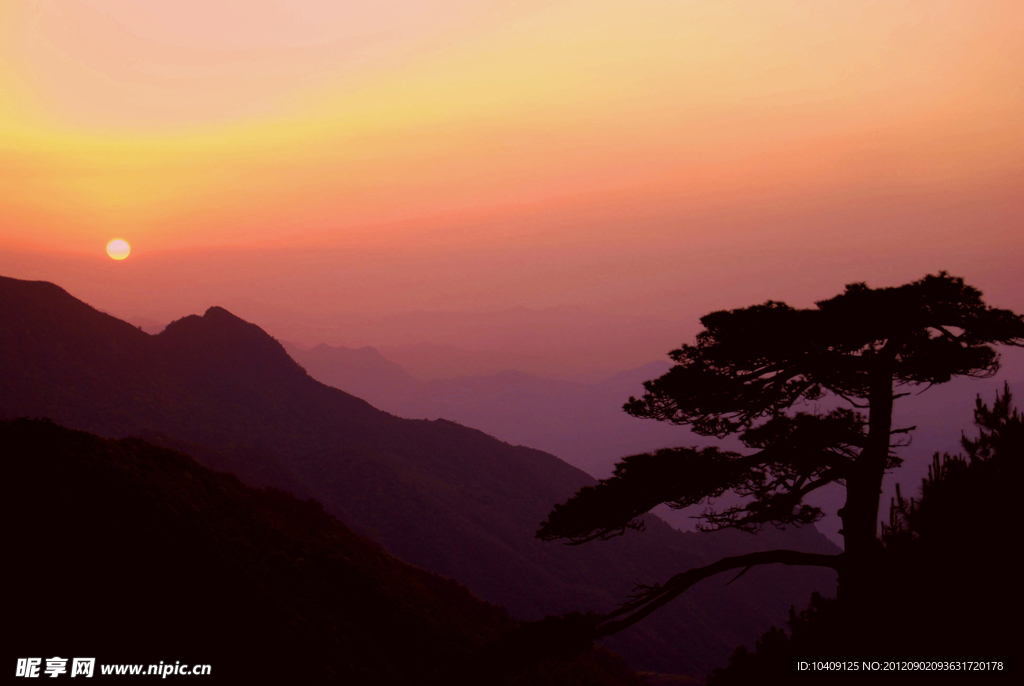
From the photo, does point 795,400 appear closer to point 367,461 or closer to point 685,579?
point 685,579

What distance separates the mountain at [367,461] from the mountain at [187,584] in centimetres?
3164

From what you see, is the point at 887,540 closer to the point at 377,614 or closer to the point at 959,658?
the point at 959,658

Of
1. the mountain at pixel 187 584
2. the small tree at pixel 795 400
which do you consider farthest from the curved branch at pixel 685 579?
the mountain at pixel 187 584

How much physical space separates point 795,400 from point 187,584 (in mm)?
15161

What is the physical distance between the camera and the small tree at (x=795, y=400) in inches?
423

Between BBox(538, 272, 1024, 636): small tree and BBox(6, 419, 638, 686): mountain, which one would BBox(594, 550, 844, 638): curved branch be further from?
BBox(6, 419, 638, 686): mountain

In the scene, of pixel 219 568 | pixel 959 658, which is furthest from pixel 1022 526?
pixel 219 568

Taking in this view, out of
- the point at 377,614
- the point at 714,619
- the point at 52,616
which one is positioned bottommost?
the point at 714,619

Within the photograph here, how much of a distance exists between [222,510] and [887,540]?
21.1m

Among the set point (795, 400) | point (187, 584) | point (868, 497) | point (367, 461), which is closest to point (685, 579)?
point (868, 497)

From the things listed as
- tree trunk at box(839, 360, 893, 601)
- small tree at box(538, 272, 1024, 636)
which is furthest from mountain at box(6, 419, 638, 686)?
tree trunk at box(839, 360, 893, 601)

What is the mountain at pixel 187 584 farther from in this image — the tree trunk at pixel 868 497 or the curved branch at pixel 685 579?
the tree trunk at pixel 868 497

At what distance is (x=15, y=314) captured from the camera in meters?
75.9

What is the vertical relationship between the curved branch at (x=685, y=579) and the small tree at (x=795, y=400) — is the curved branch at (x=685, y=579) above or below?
below
